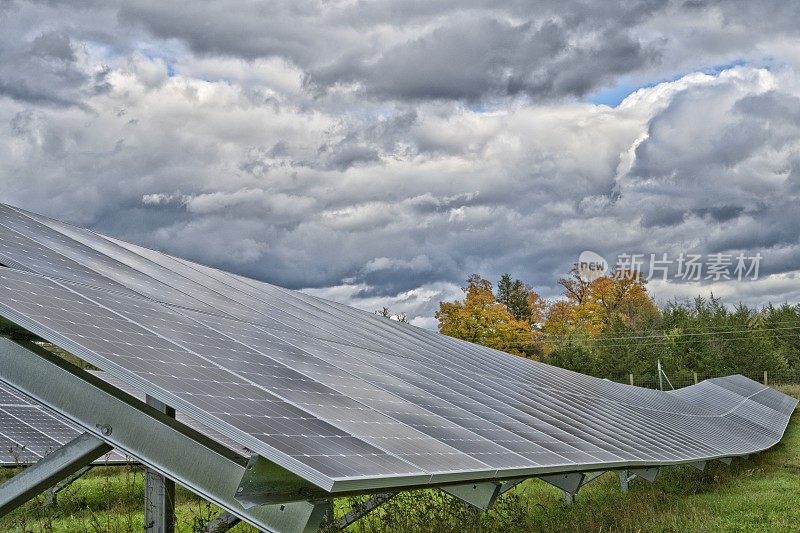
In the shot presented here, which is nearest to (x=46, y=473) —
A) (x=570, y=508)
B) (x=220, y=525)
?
(x=220, y=525)

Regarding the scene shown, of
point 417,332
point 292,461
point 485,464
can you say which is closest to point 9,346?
point 292,461

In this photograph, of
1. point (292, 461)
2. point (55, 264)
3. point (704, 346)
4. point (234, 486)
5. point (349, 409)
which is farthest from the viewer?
point (704, 346)

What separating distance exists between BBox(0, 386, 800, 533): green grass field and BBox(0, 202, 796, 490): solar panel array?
51.1 inches

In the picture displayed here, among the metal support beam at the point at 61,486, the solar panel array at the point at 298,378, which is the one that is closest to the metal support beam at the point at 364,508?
the solar panel array at the point at 298,378

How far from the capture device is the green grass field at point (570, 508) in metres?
13.7

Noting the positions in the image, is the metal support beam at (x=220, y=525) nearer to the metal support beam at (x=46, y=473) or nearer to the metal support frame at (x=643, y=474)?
the metal support beam at (x=46, y=473)

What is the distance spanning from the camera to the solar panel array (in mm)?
7117

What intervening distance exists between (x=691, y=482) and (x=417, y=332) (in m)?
9.02

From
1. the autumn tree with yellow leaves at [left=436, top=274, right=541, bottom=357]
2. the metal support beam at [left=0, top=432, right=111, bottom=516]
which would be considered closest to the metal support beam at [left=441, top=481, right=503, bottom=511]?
the metal support beam at [left=0, top=432, right=111, bottom=516]

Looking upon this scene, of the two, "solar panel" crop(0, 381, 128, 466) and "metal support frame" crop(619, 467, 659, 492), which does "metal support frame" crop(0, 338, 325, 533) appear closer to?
"solar panel" crop(0, 381, 128, 466)

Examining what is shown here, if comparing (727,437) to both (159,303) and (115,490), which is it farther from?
(159,303)

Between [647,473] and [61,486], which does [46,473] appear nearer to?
[61,486]

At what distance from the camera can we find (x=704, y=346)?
7438 cm

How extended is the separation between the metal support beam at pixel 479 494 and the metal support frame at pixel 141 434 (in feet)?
11.5
